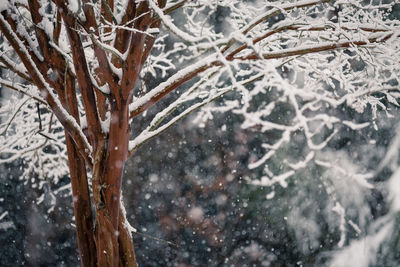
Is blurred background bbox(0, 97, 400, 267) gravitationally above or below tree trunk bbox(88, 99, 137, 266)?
above

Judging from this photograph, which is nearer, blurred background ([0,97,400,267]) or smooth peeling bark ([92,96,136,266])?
smooth peeling bark ([92,96,136,266])

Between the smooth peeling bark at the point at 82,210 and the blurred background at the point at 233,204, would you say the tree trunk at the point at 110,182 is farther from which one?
the blurred background at the point at 233,204

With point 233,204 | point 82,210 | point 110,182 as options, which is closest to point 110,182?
point 110,182

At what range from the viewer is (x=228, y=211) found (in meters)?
7.67

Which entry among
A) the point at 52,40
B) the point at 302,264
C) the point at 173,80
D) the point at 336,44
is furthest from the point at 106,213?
the point at 302,264

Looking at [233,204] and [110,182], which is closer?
[110,182]

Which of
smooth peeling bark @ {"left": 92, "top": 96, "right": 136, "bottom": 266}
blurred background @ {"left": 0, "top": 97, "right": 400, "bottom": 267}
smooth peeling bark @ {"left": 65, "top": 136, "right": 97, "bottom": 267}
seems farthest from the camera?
blurred background @ {"left": 0, "top": 97, "right": 400, "bottom": 267}

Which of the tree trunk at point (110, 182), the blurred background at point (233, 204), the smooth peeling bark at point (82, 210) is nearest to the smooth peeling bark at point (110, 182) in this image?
A: the tree trunk at point (110, 182)

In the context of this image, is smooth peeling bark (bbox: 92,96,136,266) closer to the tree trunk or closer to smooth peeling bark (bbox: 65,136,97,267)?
the tree trunk

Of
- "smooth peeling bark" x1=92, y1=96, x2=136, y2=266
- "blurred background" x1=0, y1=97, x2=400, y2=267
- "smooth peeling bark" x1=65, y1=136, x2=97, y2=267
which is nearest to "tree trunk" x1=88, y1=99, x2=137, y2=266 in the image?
"smooth peeling bark" x1=92, y1=96, x2=136, y2=266

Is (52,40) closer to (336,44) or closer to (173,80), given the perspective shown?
(173,80)

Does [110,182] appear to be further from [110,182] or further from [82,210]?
[82,210]

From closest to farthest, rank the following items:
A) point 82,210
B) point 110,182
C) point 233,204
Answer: point 110,182, point 82,210, point 233,204

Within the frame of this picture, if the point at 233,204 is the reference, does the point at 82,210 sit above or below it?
below
